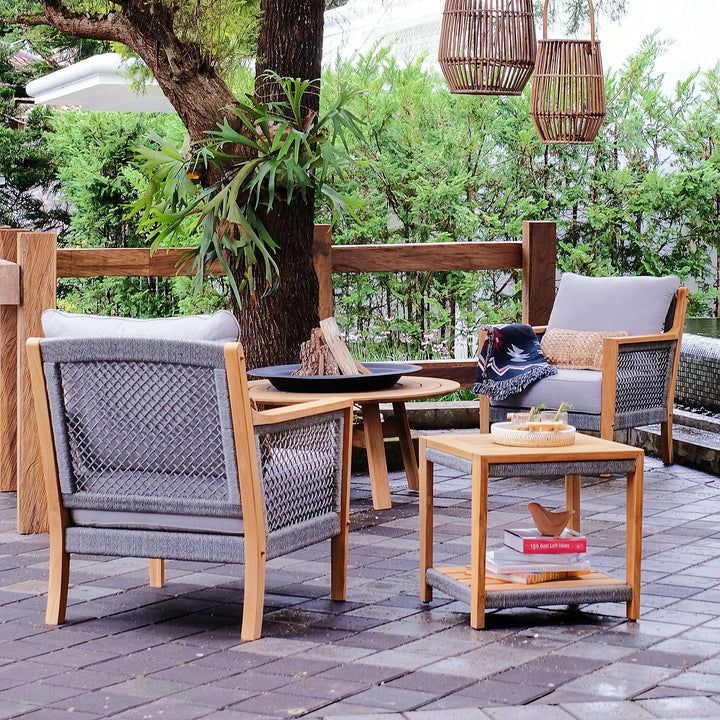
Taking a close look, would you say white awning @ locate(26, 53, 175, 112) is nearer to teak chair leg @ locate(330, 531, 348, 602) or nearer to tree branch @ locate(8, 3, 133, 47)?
tree branch @ locate(8, 3, 133, 47)

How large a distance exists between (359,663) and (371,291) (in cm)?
538

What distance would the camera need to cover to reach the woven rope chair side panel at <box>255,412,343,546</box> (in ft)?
10.5

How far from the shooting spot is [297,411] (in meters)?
3.28

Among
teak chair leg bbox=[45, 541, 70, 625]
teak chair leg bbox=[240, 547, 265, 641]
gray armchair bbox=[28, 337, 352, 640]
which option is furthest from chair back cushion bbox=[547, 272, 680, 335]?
teak chair leg bbox=[45, 541, 70, 625]

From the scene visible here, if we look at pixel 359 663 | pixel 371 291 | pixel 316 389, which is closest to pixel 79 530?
pixel 359 663

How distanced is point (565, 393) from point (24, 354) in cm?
244

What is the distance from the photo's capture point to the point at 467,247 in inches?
252

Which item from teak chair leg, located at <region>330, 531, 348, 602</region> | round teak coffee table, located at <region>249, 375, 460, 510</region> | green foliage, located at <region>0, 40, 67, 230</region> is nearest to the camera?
teak chair leg, located at <region>330, 531, 348, 602</region>

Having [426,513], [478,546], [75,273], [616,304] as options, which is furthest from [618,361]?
[75,273]

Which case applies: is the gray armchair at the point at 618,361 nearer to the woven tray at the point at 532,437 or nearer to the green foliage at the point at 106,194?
the woven tray at the point at 532,437

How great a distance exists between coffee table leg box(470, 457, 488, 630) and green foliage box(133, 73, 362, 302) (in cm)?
225

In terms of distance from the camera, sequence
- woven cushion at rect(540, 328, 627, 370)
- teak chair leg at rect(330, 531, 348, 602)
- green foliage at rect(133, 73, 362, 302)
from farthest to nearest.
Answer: woven cushion at rect(540, 328, 627, 370)
green foliage at rect(133, 73, 362, 302)
teak chair leg at rect(330, 531, 348, 602)

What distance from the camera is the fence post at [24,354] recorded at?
442 cm

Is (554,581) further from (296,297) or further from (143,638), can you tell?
(296,297)
